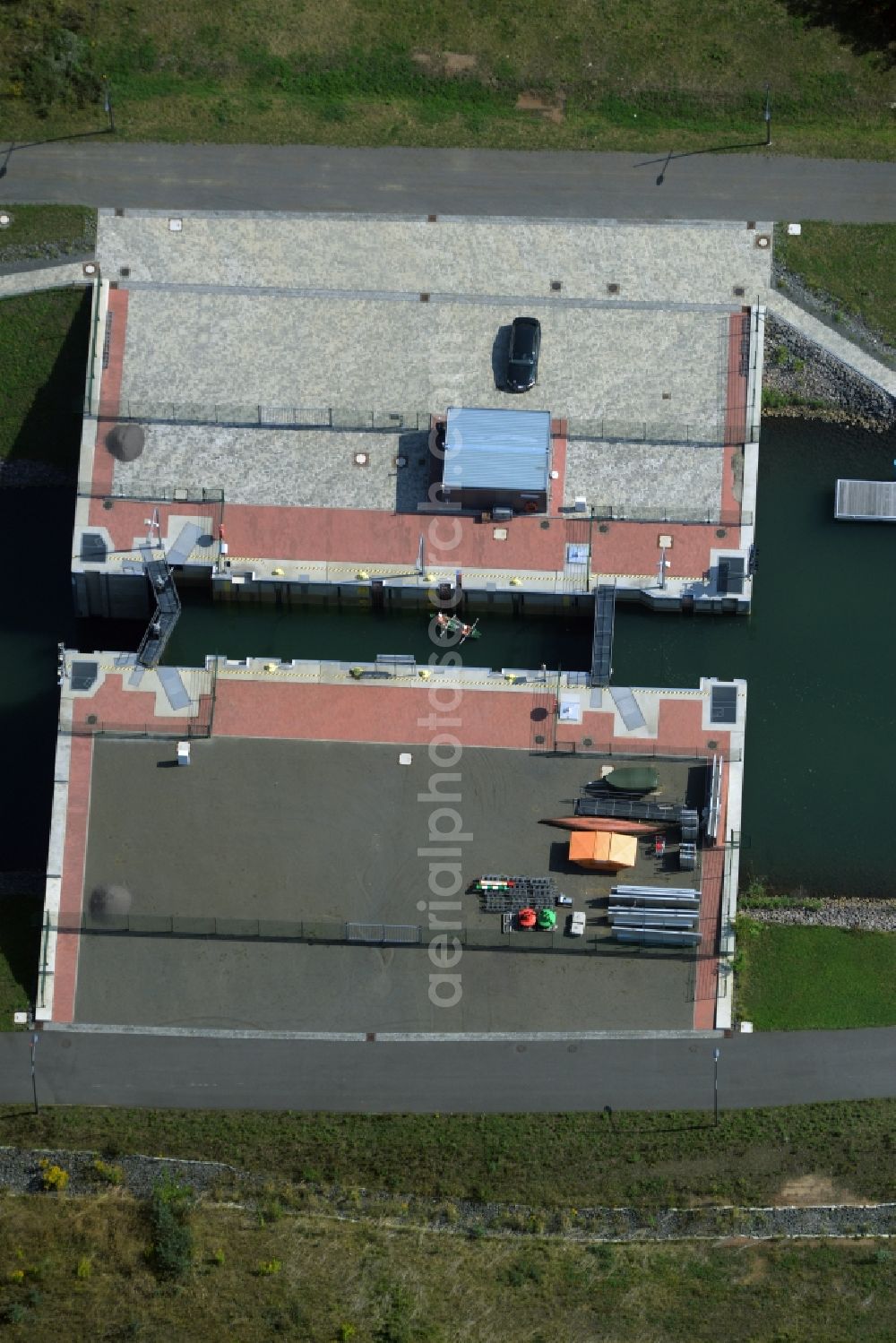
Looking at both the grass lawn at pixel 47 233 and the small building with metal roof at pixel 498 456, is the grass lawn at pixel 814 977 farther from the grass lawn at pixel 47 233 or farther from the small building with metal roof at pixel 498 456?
the grass lawn at pixel 47 233

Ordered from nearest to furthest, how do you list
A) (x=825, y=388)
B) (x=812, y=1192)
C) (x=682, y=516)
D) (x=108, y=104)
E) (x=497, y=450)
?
Answer: (x=812, y=1192), (x=497, y=450), (x=682, y=516), (x=825, y=388), (x=108, y=104)

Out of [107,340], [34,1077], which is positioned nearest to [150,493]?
[107,340]

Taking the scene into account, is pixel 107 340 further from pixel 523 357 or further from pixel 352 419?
pixel 523 357

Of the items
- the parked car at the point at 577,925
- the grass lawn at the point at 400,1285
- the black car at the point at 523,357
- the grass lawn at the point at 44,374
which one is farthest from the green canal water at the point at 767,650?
the grass lawn at the point at 400,1285

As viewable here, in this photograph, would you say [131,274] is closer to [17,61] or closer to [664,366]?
[17,61]

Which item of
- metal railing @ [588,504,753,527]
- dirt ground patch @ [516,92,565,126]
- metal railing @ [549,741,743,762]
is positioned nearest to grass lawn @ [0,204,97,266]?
dirt ground patch @ [516,92,565,126]

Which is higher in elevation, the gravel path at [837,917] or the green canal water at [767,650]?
the green canal water at [767,650]
